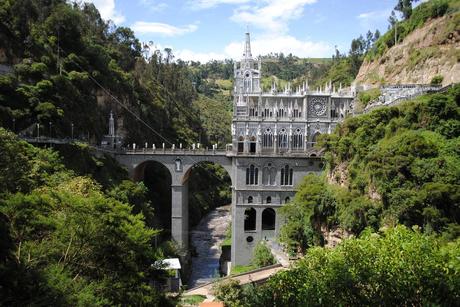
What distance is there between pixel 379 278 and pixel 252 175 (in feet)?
108

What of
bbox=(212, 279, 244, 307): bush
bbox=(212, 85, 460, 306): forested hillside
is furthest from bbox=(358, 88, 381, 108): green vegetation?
bbox=(212, 279, 244, 307): bush

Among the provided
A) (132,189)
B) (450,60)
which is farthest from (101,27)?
(450,60)

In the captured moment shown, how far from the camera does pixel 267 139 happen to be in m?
49.7

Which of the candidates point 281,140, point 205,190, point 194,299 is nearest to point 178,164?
point 281,140

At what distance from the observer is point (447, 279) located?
15.2 meters

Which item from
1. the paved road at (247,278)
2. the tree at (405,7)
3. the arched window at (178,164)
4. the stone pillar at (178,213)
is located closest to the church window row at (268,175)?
the arched window at (178,164)

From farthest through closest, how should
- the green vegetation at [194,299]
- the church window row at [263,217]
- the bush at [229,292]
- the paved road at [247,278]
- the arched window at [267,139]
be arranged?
the church window row at [263,217] → the arched window at [267,139] → the paved road at [247,278] → the green vegetation at [194,299] → the bush at [229,292]

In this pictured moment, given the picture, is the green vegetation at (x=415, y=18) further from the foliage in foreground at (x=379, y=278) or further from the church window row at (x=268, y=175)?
the foliage in foreground at (x=379, y=278)

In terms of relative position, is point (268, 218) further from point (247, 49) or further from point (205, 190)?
point (205, 190)

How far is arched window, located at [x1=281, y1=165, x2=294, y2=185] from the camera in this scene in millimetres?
48375

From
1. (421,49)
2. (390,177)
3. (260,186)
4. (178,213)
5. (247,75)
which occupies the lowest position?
(178,213)

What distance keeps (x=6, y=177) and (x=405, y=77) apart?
49.6 metres

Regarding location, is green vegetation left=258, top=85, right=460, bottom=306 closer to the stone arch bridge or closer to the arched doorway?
the stone arch bridge

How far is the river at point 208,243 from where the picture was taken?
49.3 m
